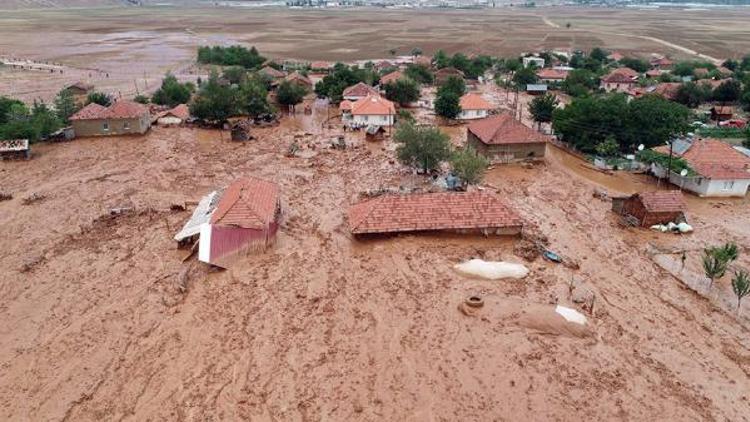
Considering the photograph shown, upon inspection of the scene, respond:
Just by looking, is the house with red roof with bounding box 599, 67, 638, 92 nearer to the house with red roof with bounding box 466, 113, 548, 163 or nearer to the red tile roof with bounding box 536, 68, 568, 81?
the red tile roof with bounding box 536, 68, 568, 81

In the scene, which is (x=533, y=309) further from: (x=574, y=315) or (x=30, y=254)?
(x=30, y=254)

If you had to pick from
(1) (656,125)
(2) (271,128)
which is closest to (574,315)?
(1) (656,125)

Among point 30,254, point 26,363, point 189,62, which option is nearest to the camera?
point 26,363

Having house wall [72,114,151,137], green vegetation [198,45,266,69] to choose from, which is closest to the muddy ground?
house wall [72,114,151,137]

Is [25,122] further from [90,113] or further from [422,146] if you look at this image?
[422,146]

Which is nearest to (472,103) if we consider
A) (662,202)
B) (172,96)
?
(662,202)

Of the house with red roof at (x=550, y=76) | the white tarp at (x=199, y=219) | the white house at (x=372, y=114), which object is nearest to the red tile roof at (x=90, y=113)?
the white house at (x=372, y=114)
